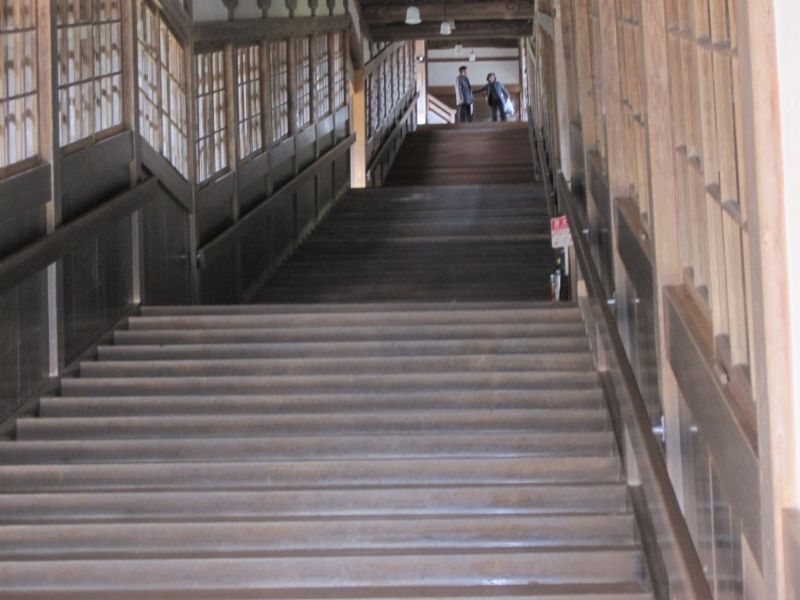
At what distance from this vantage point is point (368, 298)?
10.4 metres

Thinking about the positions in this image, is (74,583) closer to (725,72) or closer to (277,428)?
(277,428)

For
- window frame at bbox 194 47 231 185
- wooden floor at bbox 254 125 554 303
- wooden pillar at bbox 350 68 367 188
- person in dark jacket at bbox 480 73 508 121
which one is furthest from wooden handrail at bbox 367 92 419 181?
window frame at bbox 194 47 231 185

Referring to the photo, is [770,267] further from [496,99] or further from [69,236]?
[496,99]

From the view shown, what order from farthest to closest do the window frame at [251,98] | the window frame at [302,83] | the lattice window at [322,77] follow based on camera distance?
the lattice window at [322,77] < the window frame at [302,83] < the window frame at [251,98]

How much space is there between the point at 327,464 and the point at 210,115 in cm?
447

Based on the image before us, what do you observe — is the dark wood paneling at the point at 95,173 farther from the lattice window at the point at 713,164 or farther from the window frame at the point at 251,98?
the lattice window at the point at 713,164

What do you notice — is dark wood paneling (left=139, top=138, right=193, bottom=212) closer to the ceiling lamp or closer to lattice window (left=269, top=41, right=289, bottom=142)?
lattice window (left=269, top=41, right=289, bottom=142)

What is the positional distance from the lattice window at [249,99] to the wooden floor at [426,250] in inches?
44.4

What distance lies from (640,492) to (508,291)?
5238 mm

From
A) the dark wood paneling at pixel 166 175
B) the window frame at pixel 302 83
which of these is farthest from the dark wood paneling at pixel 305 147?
the dark wood paneling at pixel 166 175

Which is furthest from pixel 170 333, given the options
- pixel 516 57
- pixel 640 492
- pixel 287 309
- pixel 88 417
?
pixel 516 57

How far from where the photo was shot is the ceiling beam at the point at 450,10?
1966 centimetres

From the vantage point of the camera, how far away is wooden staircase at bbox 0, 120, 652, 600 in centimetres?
486

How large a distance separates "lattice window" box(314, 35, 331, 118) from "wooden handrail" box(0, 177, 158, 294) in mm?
6746
